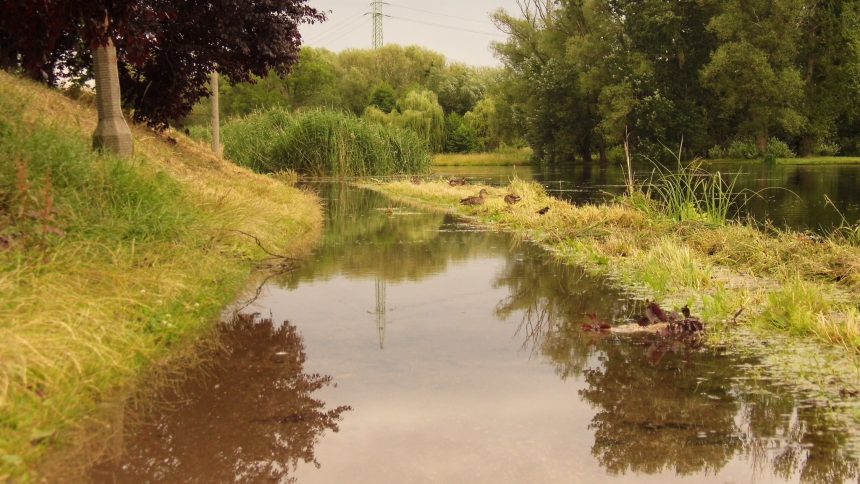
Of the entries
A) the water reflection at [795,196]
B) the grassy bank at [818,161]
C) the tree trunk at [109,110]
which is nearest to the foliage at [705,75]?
the grassy bank at [818,161]

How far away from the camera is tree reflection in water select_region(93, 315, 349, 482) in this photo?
12.5 feet

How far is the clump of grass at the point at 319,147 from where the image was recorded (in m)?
33.7

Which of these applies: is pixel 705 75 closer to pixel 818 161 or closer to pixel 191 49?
pixel 818 161

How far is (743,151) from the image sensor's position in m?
50.9

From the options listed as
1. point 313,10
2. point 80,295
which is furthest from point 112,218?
point 313,10

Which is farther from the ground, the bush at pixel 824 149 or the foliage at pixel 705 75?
the foliage at pixel 705 75

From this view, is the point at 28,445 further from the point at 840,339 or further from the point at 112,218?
the point at 840,339

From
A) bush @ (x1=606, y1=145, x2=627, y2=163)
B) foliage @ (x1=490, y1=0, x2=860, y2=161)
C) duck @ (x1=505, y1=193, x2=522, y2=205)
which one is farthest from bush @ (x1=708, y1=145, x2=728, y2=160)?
duck @ (x1=505, y1=193, x2=522, y2=205)

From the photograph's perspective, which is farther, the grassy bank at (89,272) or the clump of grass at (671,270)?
the clump of grass at (671,270)

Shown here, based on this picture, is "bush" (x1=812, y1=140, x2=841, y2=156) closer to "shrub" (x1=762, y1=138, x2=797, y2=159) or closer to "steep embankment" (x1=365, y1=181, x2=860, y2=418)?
"shrub" (x1=762, y1=138, x2=797, y2=159)

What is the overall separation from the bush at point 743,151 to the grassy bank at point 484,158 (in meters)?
15.4

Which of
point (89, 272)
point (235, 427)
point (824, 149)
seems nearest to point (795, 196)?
point (89, 272)

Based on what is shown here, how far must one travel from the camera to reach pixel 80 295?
18.7 feet

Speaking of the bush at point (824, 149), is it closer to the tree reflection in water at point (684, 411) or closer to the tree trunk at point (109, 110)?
the tree trunk at point (109, 110)
